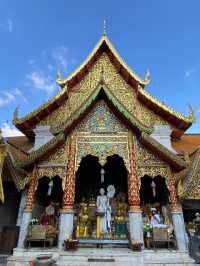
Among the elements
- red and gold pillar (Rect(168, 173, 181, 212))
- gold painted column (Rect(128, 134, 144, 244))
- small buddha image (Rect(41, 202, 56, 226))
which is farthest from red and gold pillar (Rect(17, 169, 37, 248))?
red and gold pillar (Rect(168, 173, 181, 212))

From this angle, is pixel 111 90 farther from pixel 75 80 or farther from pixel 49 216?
pixel 49 216

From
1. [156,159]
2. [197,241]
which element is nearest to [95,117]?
[156,159]

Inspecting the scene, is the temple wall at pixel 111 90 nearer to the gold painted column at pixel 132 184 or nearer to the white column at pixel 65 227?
the gold painted column at pixel 132 184

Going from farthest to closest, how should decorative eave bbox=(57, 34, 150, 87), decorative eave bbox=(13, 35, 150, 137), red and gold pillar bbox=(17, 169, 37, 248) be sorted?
decorative eave bbox=(57, 34, 150, 87), decorative eave bbox=(13, 35, 150, 137), red and gold pillar bbox=(17, 169, 37, 248)

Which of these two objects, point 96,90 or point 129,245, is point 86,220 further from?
point 96,90

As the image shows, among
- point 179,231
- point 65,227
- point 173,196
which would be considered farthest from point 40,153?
point 179,231

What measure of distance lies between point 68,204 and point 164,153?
357 centimetres

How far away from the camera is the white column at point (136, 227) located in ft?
22.2

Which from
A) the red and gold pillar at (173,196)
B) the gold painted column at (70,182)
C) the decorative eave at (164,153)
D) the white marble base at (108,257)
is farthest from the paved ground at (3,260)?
the decorative eave at (164,153)

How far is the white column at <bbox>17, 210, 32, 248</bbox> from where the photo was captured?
695cm

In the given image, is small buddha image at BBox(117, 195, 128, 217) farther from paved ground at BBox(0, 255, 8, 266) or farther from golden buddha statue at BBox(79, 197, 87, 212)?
paved ground at BBox(0, 255, 8, 266)

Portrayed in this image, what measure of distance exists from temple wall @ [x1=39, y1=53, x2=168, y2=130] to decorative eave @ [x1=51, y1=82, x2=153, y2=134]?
1257 millimetres

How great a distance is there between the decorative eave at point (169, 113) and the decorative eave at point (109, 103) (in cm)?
282

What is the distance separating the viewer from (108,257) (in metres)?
6.35
